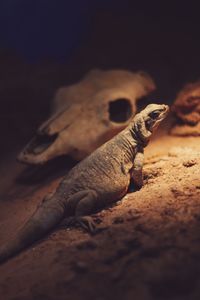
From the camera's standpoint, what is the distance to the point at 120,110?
6.49 m

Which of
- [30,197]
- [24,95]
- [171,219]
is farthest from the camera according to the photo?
[24,95]

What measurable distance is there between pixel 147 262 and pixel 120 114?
3533 mm

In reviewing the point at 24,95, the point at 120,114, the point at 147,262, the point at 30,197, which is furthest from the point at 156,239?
the point at 24,95

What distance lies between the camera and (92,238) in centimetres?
396

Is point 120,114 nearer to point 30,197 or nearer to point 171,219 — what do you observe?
point 30,197

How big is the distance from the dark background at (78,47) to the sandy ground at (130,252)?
9.70 feet

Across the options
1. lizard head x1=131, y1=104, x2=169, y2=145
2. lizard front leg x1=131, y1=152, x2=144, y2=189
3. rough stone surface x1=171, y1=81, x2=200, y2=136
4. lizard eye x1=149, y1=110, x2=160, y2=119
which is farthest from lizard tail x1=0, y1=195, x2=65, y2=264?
rough stone surface x1=171, y1=81, x2=200, y2=136

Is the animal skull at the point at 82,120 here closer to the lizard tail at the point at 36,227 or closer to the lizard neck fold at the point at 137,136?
the lizard neck fold at the point at 137,136

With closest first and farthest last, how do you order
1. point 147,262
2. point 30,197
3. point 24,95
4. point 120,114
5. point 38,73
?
point 147,262 → point 30,197 → point 120,114 → point 24,95 → point 38,73

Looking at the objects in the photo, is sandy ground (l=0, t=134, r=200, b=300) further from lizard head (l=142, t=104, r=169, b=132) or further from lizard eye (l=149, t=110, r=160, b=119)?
lizard eye (l=149, t=110, r=160, b=119)

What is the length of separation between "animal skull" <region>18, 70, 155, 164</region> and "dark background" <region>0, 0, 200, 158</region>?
0.98 meters

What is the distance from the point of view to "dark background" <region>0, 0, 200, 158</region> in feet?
24.8

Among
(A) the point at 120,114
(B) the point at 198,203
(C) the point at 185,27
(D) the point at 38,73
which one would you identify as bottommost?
(B) the point at 198,203

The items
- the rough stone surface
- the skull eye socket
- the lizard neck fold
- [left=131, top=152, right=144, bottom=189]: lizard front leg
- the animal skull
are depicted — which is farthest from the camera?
the rough stone surface
